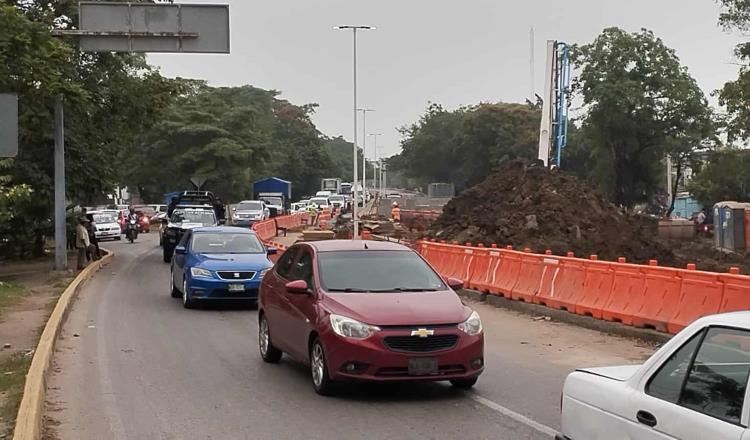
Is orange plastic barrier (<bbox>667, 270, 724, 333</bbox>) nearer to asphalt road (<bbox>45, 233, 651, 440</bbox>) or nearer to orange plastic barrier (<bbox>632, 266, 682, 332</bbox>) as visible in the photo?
orange plastic barrier (<bbox>632, 266, 682, 332</bbox>)

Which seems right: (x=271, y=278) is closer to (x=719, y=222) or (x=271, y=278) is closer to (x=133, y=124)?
(x=133, y=124)

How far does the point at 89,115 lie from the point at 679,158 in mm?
45329

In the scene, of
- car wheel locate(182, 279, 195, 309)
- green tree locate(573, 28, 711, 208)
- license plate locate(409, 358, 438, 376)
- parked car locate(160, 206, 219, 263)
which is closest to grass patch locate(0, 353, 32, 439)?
license plate locate(409, 358, 438, 376)

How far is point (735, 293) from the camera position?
39.0 feet

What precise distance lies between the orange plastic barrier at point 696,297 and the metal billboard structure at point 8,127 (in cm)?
865

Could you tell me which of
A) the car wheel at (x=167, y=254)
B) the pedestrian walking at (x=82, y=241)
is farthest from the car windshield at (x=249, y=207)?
the pedestrian walking at (x=82, y=241)

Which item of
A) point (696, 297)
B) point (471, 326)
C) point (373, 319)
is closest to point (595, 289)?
point (696, 297)

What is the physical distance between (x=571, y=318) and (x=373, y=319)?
7460 millimetres

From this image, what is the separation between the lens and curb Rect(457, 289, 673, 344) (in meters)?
13.5

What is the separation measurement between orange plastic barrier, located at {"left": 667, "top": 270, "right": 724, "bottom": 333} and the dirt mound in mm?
16044

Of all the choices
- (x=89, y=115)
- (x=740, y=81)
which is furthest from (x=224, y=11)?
(x=740, y=81)

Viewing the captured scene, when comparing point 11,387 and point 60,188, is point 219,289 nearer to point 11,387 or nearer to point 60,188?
point 11,387

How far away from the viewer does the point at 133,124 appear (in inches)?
1319

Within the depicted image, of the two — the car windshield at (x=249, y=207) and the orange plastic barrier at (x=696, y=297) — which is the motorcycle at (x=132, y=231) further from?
the orange plastic barrier at (x=696, y=297)
